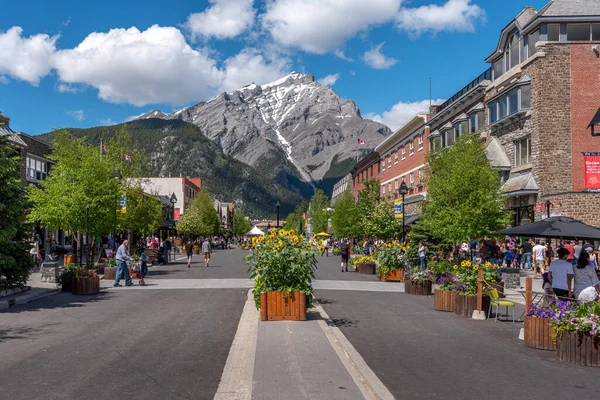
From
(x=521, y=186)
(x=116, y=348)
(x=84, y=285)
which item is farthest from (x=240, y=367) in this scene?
(x=521, y=186)

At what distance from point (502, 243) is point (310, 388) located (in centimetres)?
3181

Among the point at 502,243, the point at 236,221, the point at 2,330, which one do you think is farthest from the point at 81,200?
the point at 236,221

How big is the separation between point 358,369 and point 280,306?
14.0 feet

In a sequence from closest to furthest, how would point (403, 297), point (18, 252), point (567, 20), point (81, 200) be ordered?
point (18, 252) < point (403, 297) < point (81, 200) < point (567, 20)

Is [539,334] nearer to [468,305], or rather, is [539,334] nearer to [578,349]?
[578,349]

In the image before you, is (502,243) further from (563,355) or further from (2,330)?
(2,330)

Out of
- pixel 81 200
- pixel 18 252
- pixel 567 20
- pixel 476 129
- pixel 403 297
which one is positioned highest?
pixel 567 20

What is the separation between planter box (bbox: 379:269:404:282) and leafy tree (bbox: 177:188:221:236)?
5439cm

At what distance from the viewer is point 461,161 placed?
3164 cm

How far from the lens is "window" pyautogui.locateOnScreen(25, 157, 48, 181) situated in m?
40.5

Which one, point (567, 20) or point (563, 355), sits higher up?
point (567, 20)

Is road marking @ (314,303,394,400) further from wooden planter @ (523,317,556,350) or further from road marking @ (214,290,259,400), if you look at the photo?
wooden planter @ (523,317,556,350)

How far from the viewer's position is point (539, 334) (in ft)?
34.6

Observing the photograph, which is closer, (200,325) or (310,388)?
(310,388)
